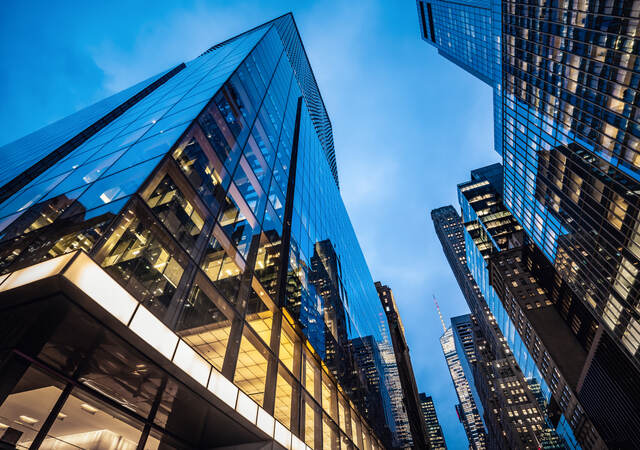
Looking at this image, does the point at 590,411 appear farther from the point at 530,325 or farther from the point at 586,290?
the point at 586,290

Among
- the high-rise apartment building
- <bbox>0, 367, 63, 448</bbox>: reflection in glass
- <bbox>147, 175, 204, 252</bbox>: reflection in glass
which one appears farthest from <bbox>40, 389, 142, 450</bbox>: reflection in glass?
the high-rise apartment building

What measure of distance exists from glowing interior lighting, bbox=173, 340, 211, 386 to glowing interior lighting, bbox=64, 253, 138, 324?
1.82 meters

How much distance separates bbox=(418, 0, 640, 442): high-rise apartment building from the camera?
3409cm

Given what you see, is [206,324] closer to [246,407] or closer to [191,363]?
[191,363]

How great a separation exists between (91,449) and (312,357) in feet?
39.8

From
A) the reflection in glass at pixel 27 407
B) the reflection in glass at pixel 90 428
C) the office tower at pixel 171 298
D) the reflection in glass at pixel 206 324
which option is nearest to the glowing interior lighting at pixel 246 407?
the office tower at pixel 171 298

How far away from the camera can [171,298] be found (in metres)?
9.07

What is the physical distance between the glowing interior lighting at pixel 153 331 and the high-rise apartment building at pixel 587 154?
46.4m

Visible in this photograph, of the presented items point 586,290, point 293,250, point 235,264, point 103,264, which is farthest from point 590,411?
point 103,264

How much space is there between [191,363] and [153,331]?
61.5 inches

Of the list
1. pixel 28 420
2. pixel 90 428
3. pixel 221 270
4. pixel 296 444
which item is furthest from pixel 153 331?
pixel 296 444

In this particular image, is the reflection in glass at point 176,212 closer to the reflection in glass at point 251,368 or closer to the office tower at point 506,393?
the reflection in glass at point 251,368

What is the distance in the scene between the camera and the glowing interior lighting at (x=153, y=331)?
7.07 metres

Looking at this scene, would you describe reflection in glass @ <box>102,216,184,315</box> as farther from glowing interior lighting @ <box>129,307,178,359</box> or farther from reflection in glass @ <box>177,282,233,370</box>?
reflection in glass @ <box>177,282,233,370</box>
